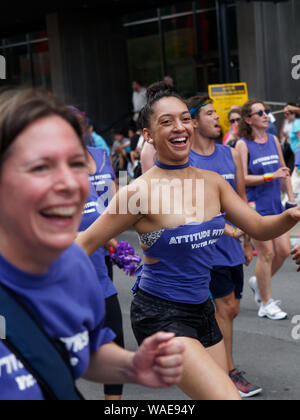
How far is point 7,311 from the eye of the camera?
1747 millimetres

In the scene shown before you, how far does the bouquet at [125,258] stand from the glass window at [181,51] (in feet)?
62.7

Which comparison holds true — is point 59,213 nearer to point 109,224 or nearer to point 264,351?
point 109,224

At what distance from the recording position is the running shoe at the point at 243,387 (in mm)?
5000

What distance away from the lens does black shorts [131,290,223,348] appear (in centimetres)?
342

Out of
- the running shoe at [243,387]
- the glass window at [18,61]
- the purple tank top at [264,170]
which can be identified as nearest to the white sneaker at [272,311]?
the purple tank top at [264,170]

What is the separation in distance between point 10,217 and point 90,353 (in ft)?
2.09

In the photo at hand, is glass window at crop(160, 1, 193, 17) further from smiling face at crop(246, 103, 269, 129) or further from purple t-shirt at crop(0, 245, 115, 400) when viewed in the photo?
purple t-shirt at crop(0, 245, 115, 400)

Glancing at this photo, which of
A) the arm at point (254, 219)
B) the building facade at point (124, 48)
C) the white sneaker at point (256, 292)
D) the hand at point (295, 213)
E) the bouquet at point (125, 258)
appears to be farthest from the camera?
the building facade at point (124, 48)

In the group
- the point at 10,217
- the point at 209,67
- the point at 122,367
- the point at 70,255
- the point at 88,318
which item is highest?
the point at 209,67

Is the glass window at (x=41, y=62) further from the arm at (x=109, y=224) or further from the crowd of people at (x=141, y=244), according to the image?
the arm at (x=109, y=224)

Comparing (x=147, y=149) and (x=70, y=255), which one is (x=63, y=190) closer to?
(x=70, y=255)

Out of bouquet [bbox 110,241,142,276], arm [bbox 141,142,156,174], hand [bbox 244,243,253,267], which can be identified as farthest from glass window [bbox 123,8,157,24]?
bouquet [bbox 110,241,142,276]

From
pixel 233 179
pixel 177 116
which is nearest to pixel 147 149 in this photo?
pixel 233 179

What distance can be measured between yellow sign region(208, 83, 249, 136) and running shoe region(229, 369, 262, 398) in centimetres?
852
